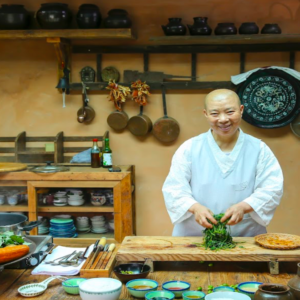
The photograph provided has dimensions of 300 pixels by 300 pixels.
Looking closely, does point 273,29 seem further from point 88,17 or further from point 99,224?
point 99,224

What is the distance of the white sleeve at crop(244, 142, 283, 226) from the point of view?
8.90 feet

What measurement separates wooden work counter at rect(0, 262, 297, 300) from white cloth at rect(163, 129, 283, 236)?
1.53ft

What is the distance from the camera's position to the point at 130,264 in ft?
7.35

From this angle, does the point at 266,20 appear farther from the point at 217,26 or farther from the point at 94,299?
the point at 94,299

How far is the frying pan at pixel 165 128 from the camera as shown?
4.58m

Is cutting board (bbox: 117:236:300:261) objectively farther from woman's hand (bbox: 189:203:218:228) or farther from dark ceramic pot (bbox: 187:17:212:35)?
dark ceramic pot (bbox: 187:17:212:35)

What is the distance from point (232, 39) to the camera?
13.9 feet

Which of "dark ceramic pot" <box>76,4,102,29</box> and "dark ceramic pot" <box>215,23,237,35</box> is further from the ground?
"dark ceramic pot" <box>76,4,102,29</box>

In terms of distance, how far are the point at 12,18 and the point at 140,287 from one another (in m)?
3.17

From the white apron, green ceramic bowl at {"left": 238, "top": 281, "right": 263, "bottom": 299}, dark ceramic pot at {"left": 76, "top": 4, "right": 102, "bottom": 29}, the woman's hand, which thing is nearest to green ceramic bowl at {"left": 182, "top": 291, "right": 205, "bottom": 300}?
green ceramic bowl at {"left": 238, "top": 281, "right": 263, "bottom": 299}

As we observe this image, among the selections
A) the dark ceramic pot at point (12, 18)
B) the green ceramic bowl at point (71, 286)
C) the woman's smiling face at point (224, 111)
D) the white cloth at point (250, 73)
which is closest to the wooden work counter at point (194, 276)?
the green ceramic bowl at point (71, 286)

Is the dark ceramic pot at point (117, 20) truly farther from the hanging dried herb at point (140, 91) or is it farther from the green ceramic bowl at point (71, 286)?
the green ceramic bowl at point (71, 286)

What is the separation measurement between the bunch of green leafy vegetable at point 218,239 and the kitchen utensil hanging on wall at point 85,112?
2.41m

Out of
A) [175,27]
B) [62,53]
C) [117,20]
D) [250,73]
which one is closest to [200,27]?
[175,27]
